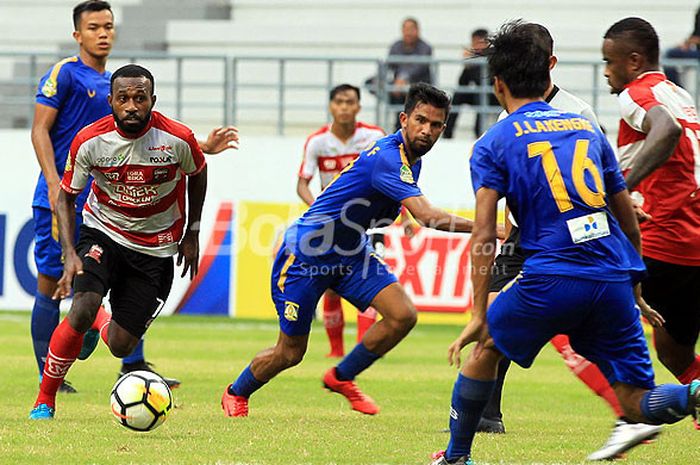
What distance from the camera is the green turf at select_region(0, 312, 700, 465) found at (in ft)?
22.6

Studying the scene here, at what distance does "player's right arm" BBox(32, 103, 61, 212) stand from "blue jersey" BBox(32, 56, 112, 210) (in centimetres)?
5

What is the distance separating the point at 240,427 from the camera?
313 inches

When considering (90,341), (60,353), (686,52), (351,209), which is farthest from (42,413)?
(686,52)

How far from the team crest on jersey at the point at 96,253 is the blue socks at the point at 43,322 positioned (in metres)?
1.34

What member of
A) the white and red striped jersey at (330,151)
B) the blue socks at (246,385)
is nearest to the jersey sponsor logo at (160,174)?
the blue socks at (246,385)

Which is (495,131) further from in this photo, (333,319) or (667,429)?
(333,319)

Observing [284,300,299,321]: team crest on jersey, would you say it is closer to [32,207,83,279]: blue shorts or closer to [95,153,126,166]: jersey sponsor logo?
[95,153,126,166]: jersey sponsor logo

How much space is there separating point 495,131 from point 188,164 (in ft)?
9.21

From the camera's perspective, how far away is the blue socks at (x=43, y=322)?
9492mm

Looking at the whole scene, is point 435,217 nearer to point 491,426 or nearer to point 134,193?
point 491,426

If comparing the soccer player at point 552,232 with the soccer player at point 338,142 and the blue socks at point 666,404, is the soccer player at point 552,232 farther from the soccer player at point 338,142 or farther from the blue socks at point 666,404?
the soccer player at point 338,142

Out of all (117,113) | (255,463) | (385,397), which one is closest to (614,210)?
(255,463)

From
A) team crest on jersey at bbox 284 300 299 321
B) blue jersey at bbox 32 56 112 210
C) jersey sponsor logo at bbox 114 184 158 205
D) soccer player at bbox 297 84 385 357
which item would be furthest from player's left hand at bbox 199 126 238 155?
soccer player at bbox 297 84 385 357

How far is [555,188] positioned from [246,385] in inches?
130
